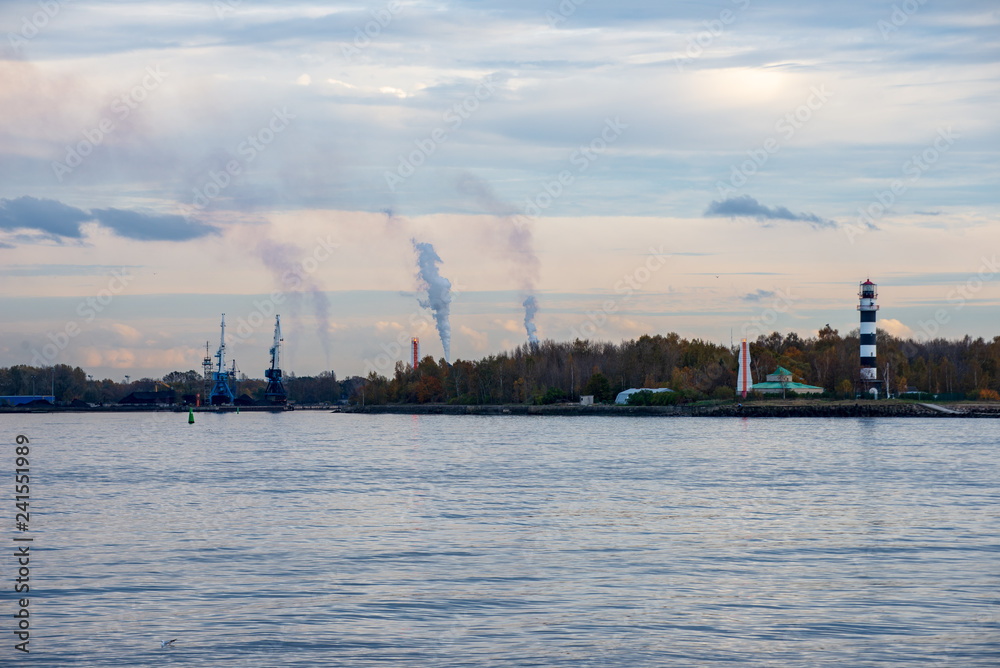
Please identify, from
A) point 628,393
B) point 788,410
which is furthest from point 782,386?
point 628,393

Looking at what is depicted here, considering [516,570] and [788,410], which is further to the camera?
[788,410]

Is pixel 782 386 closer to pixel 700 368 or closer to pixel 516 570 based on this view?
pixel 700 368

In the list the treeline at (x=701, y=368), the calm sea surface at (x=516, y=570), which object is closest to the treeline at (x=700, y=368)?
the treeline at (x=701, y=368)

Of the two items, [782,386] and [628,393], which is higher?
[782,386]

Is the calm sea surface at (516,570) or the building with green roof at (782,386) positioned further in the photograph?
the building with green roof at (782,386)

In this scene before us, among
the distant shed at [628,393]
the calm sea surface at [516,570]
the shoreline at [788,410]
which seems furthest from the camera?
the distant shed at [628,393]

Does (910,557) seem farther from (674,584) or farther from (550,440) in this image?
(550,440)

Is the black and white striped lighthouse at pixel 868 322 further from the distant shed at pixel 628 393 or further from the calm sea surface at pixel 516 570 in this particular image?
the calm sea surface at pixel 516 570

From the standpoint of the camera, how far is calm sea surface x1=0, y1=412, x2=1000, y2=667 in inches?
582

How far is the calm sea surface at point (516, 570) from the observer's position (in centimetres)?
1479

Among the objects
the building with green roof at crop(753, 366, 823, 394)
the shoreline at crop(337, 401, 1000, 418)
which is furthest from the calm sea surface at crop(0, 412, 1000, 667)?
the building with green roof at crop(753, 366, 823, 394)

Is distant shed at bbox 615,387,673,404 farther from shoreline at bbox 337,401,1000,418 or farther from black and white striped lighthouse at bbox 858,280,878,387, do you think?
black and white striped lighthouse at bbox 858,280,878,387

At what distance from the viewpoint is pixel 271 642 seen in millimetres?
15070

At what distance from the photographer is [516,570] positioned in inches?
821
